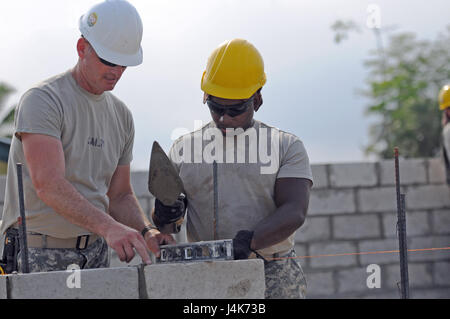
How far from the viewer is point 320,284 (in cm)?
704

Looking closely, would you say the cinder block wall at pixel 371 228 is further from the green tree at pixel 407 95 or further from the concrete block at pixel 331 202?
the green tree at pixel 407 95

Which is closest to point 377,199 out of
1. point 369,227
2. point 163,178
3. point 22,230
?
point 369,227

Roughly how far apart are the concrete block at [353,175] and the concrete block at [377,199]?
10 centimetres

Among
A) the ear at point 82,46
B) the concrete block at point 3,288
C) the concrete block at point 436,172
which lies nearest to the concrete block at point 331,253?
the concrete block at point 436,172

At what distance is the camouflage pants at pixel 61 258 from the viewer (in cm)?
304

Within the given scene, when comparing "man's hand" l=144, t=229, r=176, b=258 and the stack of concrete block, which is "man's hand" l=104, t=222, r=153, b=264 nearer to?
the stack of concrete block

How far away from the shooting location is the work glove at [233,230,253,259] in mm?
2803

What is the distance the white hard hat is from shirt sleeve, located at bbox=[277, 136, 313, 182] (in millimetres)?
817

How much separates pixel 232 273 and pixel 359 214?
15.9 ft

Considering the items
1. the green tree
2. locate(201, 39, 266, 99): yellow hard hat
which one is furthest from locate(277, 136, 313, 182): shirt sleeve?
the green tree

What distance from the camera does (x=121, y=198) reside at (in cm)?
349

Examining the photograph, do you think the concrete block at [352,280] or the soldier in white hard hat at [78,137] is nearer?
the soldier in white hard hat at [78,137]
